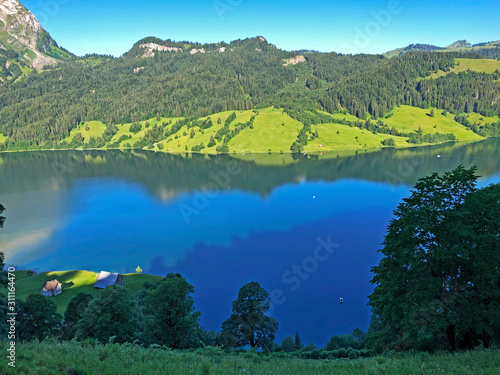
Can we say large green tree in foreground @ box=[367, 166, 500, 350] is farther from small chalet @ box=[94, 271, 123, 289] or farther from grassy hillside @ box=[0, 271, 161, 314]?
grassy hillside @ box=[0, 271, 161, 314]

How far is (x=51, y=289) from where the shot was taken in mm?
59688

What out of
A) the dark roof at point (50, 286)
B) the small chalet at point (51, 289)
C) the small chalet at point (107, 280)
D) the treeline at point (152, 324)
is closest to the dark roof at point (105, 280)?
the small chalet at point (107, 280)

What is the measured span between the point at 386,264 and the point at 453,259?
5162 millimetres

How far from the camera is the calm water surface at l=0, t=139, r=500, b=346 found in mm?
65750

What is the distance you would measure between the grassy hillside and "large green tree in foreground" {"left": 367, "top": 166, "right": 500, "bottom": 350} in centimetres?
5285

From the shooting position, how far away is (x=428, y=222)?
23.9m

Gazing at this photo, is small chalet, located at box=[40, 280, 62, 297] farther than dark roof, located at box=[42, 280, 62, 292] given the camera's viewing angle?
No

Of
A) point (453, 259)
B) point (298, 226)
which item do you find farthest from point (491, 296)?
point (298, 226)

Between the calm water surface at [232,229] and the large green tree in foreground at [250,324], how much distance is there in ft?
50.4

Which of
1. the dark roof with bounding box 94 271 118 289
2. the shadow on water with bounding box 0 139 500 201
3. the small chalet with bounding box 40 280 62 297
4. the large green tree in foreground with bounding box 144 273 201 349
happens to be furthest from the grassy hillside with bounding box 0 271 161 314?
the shadow on water with bounding box 0 139 500 201

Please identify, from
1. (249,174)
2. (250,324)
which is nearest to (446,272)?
(250,324)

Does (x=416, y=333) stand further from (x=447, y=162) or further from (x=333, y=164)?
(x=447, y=162)

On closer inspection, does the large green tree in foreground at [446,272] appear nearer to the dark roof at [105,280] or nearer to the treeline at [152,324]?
the treeline at [152,324]

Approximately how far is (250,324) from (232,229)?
59474 mm
